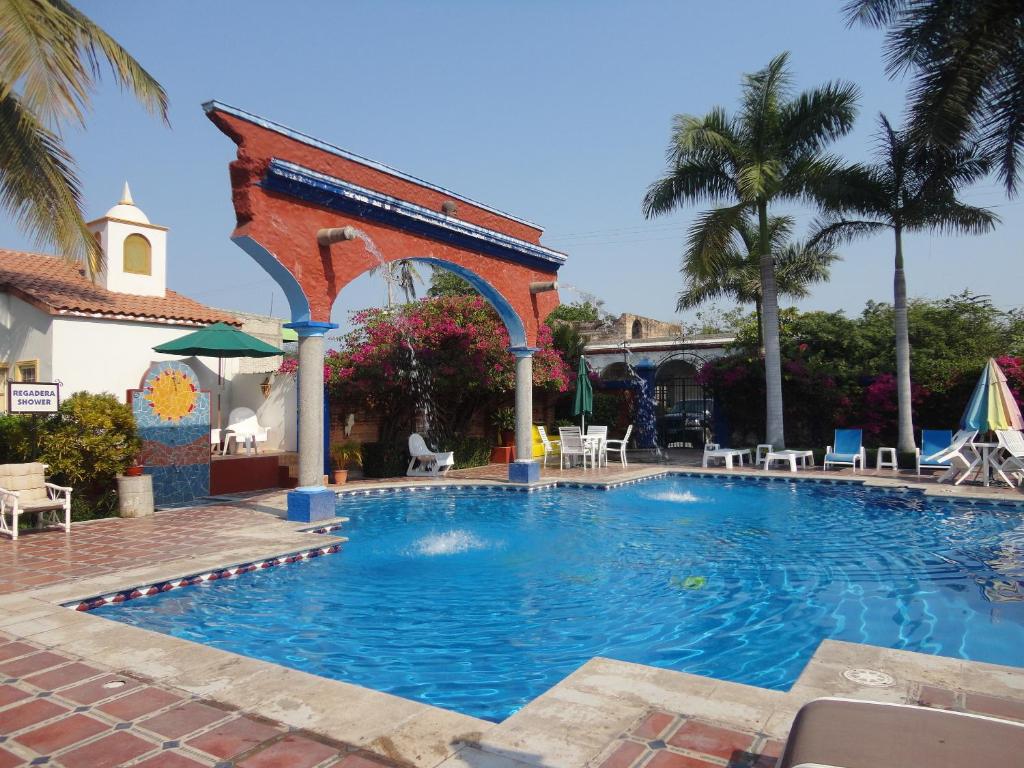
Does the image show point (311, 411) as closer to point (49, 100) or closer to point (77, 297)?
point (49, 100)

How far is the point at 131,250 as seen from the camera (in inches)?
584

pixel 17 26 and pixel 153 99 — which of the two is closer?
pixel 17 26

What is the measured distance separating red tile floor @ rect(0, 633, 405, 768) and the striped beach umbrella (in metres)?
13.2

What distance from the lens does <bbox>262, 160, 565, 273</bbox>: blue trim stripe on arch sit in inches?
371

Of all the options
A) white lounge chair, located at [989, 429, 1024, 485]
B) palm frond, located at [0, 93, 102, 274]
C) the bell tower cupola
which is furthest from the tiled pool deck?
the bell tower cupola

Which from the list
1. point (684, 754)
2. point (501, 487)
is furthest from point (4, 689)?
point (501, 487)

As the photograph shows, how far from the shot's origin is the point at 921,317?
19062 millimetres

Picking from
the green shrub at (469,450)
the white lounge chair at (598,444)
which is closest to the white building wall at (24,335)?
the green shrub at (469,450)

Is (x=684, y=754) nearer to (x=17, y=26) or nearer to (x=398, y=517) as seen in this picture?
(x=398, y=517)

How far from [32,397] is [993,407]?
15018mm

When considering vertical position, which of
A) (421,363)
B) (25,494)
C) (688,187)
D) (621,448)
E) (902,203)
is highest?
(688,187)

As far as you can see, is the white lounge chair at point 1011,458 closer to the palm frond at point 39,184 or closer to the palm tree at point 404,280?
the palm frond at point 39,184

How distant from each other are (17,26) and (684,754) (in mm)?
9114

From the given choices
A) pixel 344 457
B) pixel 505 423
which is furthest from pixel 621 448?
pixel 344 457
